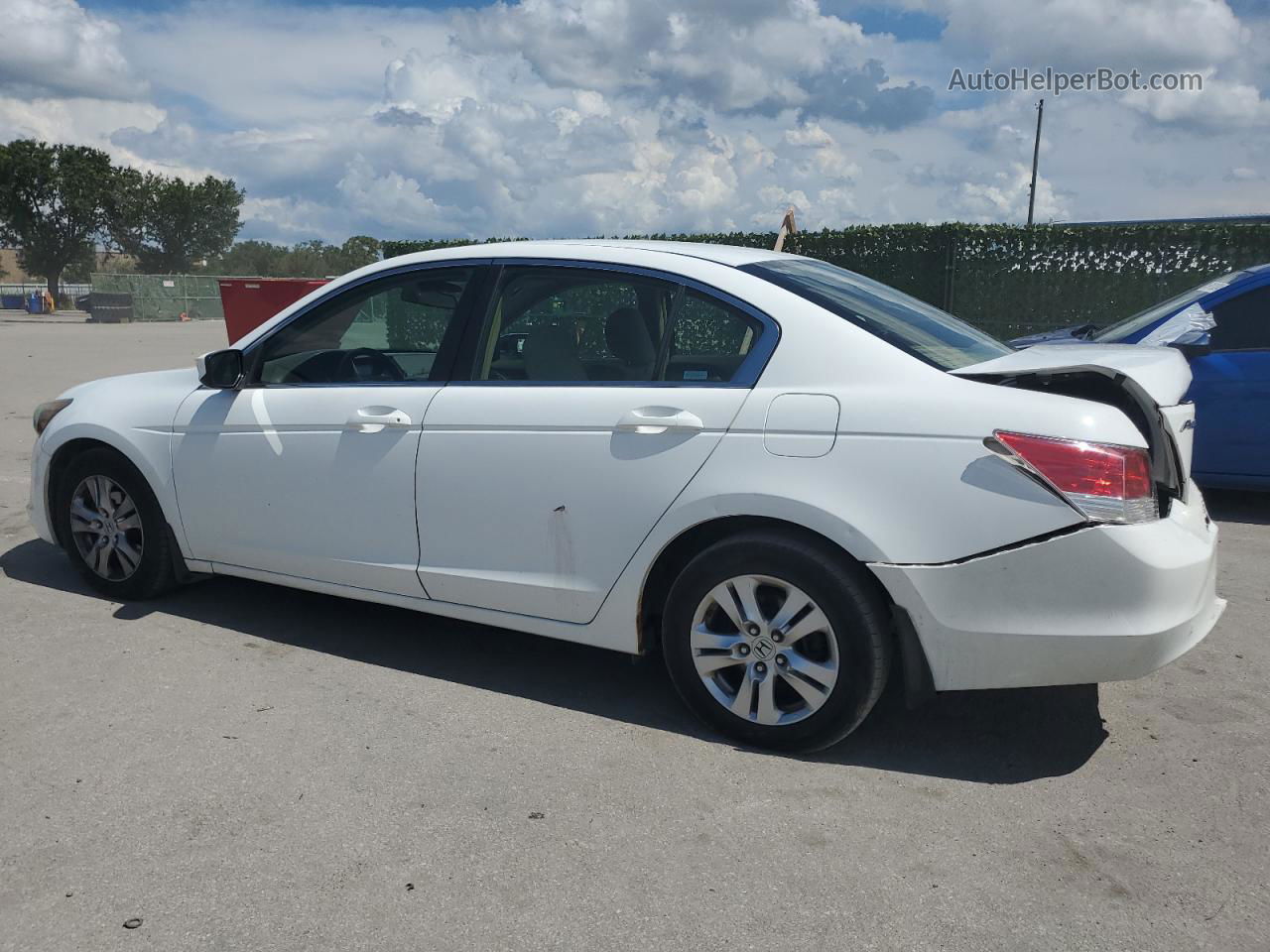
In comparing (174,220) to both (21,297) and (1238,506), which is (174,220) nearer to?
(21,297)

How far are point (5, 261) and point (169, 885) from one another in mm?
126636

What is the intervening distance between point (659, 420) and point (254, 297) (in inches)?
446

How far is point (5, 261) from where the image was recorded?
110 meters

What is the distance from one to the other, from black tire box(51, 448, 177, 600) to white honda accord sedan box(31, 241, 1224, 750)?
96 millimetres

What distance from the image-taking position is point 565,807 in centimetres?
317

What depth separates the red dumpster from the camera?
1340cm

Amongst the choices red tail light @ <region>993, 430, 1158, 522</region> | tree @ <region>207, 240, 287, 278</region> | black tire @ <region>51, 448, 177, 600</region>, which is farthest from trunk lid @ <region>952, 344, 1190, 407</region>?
tree @ <region>207, 240, 287, 278</region>

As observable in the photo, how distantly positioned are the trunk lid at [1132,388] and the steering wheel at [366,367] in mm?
2269

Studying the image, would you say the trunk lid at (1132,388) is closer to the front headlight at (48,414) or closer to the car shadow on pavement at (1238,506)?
the car shadow on pavement at (1238,506)

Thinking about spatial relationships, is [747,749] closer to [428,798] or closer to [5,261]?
[428,798]

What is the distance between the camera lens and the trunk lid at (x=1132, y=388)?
3311mm

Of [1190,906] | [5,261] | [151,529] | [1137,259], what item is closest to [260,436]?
[151,529]

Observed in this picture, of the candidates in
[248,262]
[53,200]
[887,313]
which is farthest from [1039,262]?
[248,262]

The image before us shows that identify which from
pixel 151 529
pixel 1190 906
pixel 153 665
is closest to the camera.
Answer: pixel 1190 906
